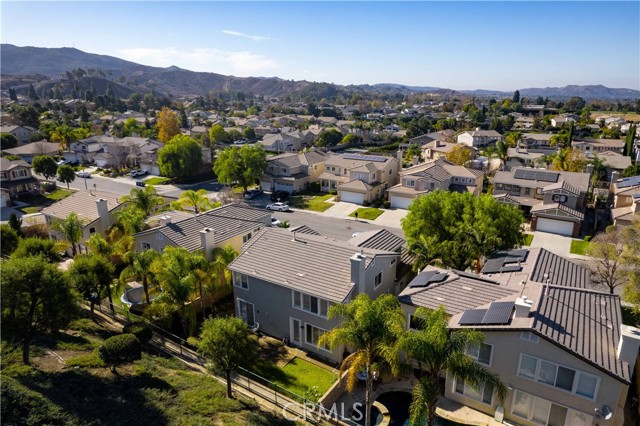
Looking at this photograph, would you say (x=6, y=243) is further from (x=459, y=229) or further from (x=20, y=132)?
(x=20, y=132)

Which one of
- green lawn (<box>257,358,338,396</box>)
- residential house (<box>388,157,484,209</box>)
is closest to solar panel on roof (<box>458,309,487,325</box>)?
green lawn (<box>257,358,338,396</box>)

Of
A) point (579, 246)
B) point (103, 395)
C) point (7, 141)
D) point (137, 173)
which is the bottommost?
point (579, 246)

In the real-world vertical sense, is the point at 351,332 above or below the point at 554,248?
above

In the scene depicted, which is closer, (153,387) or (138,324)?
(153,387)

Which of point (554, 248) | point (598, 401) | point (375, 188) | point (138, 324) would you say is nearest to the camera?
point (598, 401)

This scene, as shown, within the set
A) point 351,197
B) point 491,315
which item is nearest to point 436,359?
point 491,315

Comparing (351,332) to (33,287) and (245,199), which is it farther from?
(245,199)

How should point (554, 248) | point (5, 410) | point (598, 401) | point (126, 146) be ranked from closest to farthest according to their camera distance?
point (5, 410), point (598, 401), point (554, 248), point (126, 146)

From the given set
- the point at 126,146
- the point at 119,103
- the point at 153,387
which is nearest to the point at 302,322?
the point at 153,387

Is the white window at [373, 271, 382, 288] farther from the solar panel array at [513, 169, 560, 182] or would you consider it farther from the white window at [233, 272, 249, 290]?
the solar panel array at [513, 169, 560, 182]
